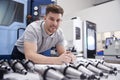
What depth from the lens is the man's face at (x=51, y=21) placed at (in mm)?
1455

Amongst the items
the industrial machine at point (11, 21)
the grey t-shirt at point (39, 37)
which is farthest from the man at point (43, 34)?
the industrial machine at point (11, 21)

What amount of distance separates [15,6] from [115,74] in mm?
1605

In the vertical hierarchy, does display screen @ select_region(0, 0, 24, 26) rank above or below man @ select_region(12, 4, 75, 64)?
above

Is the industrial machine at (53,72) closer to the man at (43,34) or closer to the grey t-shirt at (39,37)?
the man at (43,34)

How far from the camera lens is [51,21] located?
1.49m

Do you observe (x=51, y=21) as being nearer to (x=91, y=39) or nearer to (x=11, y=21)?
(x=11, y=21)

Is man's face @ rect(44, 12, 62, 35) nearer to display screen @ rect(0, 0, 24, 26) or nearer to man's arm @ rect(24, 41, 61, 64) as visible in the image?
man's arm @ rect(24, 41, 61, 64)

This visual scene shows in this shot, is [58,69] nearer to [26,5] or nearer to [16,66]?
[16,66]

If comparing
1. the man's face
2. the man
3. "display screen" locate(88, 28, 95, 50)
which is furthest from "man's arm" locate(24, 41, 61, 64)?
"display screen" locate(88, 28, 95, 50)

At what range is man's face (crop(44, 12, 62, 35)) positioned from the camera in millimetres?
1455

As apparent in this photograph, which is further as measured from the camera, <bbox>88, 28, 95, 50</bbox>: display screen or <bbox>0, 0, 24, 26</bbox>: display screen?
<bbox>88, 28, 95, 50</bbox>: display screen

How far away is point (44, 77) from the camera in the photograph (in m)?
0.59

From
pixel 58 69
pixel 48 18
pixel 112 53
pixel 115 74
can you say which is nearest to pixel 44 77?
pixel 58 69

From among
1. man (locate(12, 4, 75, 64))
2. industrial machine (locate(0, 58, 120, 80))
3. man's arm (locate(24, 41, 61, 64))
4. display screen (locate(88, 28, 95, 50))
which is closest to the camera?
industrial machine (locate(0, 58, 120, 80))
